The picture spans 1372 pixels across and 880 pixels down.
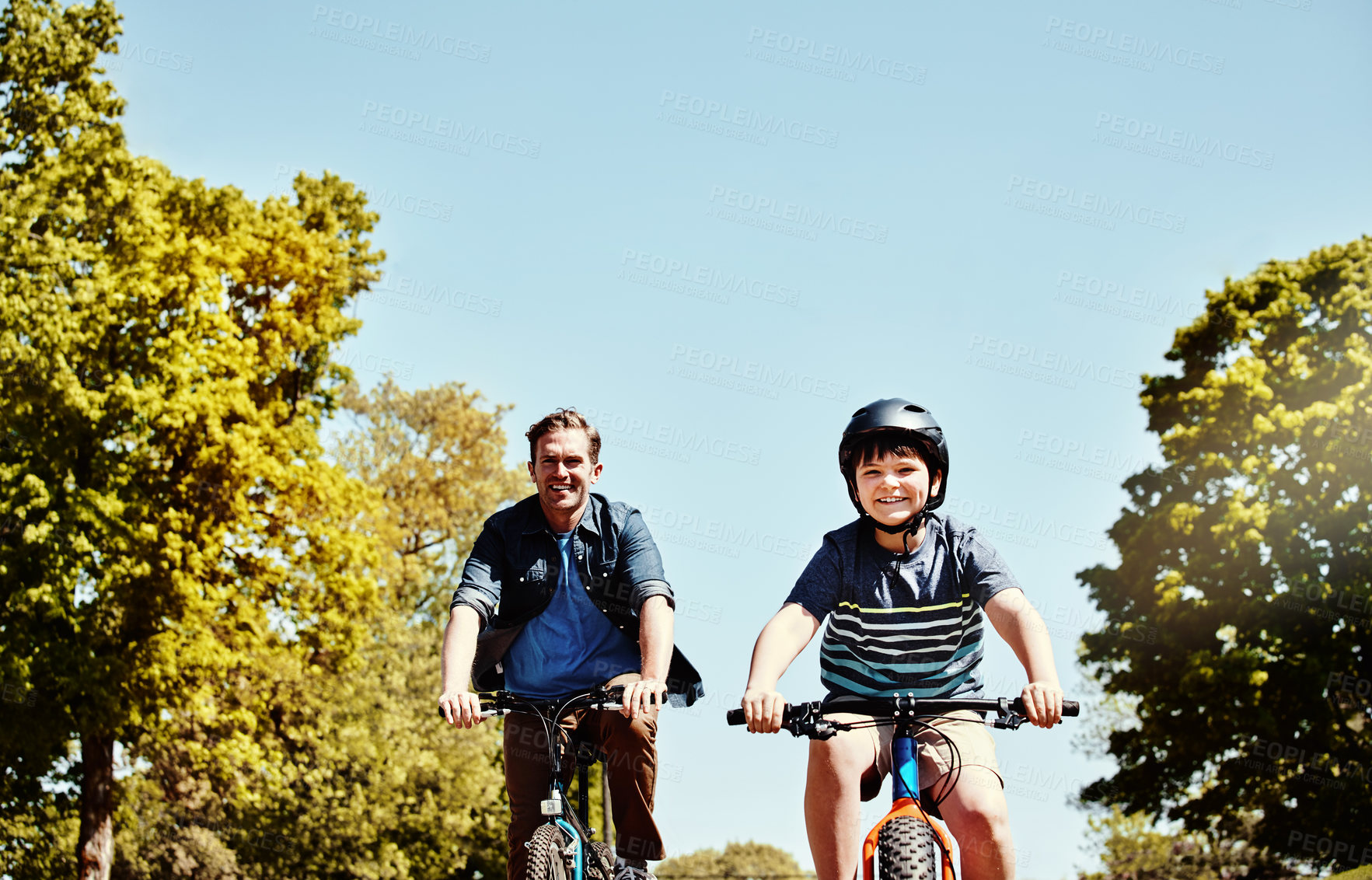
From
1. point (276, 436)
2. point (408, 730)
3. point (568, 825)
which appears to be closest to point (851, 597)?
point (568, 825)

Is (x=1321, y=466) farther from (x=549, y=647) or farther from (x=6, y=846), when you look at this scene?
(x=6, y=846)

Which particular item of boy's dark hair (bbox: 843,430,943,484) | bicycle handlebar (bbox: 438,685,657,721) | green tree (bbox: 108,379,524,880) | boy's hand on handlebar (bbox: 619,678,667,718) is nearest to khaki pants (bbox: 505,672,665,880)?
bicycle handlebar (bbox: 438,685,657,721)

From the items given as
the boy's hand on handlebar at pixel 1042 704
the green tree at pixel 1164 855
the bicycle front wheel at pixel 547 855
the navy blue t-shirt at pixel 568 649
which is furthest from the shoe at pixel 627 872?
the green tree at pixel 1164 855

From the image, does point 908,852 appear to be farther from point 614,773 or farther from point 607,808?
point 607,808

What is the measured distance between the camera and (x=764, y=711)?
3660 millimetres

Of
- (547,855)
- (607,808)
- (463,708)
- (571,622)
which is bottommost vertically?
(547,855)

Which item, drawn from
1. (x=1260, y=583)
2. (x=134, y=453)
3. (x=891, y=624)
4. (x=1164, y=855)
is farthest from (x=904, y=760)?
(x=1164, y=855)

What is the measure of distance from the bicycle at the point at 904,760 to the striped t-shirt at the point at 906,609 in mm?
416

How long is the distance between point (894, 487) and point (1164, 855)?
32.2 meters

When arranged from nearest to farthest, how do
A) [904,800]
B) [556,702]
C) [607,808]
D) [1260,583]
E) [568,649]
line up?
1. [904,800]
2. [556,702]
3. [568,649]
4. [607,808]
5. [1260,583]

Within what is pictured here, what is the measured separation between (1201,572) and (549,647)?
17.7 metres

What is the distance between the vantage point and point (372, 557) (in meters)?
17.5

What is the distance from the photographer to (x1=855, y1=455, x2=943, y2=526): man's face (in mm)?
4305

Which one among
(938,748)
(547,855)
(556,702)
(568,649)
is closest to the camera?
(938,748)
